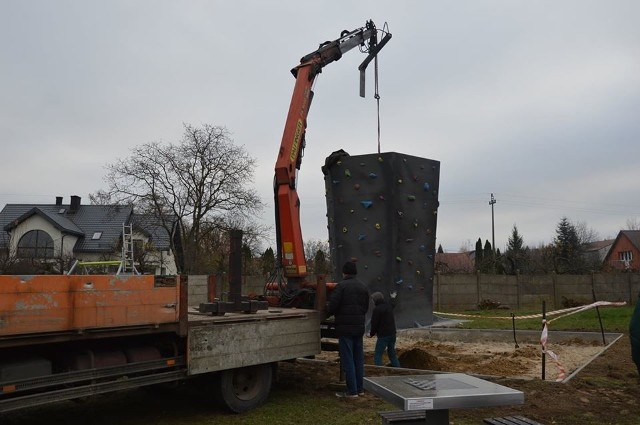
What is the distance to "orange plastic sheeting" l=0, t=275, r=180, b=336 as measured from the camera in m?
4.76

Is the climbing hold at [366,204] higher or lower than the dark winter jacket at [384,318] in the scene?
higher

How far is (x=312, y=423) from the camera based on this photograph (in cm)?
647

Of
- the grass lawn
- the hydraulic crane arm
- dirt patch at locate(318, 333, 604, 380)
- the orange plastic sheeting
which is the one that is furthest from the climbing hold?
the grass lawn

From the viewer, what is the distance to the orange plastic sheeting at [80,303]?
15.6ft

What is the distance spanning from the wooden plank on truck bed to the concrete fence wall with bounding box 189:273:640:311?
18.1 metres

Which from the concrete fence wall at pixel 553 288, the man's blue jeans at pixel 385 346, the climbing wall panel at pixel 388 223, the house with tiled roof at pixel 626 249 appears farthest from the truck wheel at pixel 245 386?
the house with tiled roof at pixel 626 249

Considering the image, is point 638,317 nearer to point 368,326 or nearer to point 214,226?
point 368,326

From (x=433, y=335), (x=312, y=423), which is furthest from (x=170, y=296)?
(x=433, y=335)

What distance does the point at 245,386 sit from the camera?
23.6ft

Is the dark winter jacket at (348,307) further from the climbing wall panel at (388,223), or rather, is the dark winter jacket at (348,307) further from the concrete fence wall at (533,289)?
the concrete fence wall at (533,289)

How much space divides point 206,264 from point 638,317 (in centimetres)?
3092

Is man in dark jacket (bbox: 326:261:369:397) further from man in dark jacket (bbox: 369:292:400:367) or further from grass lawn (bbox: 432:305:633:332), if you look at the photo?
grass lawn (bbox: 432:305:633:332)

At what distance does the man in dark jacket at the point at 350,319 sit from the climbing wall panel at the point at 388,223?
1193 millimetres

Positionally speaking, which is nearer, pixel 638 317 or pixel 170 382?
pixel 170 382
